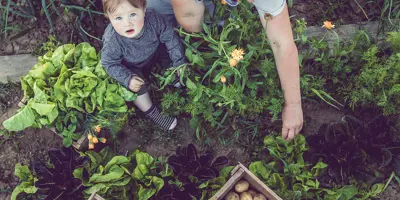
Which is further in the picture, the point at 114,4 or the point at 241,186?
the point at 241,186

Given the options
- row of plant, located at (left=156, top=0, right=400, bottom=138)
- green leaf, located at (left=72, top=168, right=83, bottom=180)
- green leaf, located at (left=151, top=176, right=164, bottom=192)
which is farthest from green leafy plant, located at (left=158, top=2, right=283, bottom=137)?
green leaf, located at (left=72, top=168, right=83, bottom=180)

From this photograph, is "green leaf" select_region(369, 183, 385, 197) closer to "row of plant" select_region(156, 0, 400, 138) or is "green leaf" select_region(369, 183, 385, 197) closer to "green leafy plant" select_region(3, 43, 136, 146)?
"row of plant" select_region(156, 0, 400, 138)

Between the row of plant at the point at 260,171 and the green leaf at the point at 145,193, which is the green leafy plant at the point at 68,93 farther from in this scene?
the green leaf at the point at 145,193

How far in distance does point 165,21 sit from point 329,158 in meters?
1.25

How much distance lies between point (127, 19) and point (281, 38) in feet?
2.55

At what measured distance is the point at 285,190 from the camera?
7.63 feet

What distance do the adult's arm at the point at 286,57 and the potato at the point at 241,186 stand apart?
1.40ft

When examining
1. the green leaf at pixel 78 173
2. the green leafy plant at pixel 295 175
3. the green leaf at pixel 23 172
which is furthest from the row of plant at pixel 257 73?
the green leaf at pixel 23 172

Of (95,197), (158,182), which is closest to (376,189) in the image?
(158,182)

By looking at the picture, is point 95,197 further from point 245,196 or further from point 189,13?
point 189,13

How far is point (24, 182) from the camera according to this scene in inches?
94.4

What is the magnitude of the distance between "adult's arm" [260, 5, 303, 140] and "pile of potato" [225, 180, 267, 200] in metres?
0.44

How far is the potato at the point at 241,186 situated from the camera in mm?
2182

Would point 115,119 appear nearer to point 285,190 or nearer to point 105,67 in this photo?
point 105,67
